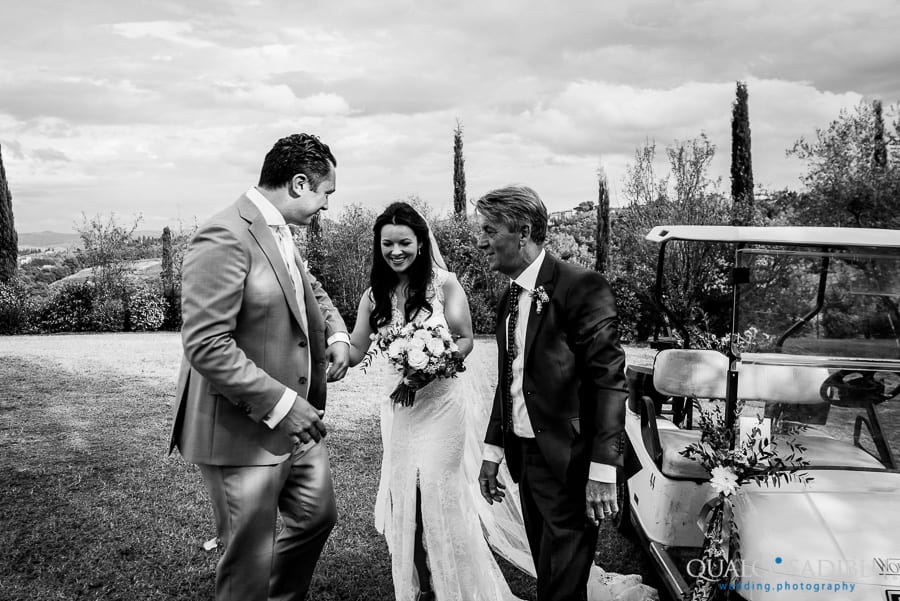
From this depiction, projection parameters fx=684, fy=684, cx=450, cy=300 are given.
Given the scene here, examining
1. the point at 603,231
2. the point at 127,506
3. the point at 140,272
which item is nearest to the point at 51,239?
the point at 140,272

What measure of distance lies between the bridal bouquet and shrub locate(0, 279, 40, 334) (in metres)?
19.7

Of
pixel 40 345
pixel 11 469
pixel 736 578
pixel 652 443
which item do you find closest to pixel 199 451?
pixel 736 578

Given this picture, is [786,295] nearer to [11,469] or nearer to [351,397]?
[11,469]

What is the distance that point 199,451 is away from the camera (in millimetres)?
2812

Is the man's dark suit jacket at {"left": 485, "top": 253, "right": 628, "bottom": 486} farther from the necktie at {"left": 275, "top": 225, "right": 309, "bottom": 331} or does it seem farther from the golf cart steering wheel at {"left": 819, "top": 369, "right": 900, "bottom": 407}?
the golf cart steering wheel at {"left": 819, "top": 369, "right": 900, "bottom": 407}

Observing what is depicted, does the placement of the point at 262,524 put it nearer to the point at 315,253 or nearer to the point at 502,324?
the point at 502,324

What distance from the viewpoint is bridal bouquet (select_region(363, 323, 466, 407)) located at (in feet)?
12.9

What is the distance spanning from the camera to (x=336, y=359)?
3566mm

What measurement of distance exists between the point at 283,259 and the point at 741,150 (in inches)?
876

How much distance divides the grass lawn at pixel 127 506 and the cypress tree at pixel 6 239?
12244 mm

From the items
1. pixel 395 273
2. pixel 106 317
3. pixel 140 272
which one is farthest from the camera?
pixel 140 272

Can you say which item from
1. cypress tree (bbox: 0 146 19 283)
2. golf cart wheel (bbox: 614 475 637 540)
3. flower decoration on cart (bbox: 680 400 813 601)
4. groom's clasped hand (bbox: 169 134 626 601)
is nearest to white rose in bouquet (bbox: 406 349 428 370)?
groom's clasped hand (bbox: 169 134 626 601)

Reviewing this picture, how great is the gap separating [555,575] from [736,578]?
0.76 metres

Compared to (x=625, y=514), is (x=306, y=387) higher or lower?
higher
